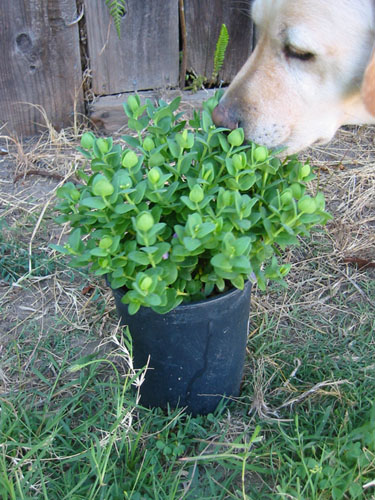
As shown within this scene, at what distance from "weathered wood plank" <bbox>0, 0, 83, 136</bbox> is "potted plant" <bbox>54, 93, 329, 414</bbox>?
4.72 ft

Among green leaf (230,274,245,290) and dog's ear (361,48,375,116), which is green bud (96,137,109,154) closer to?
green leaf (230,274,245,290)

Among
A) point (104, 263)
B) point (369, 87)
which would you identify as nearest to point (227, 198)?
point (104, 263)

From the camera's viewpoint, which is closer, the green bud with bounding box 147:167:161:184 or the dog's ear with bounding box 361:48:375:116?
the green bud with bounding box 147:167:161:184

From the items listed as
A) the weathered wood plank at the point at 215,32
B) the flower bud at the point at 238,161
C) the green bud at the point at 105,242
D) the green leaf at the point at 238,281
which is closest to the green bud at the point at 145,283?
the green bud at the point at 105,242

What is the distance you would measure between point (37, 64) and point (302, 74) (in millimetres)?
1531

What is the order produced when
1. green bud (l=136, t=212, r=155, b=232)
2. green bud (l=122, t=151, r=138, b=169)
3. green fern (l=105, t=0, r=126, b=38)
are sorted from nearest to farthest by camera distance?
green bud (l=136, t=212, r=155, b=232) → green bud (l=122, t=151, r=138, b=169) → green fern (l=105, t=0, r=126, b=38)

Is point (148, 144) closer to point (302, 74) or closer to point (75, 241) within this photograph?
point (75, 241)

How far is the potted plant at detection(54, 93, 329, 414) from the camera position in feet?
3.67

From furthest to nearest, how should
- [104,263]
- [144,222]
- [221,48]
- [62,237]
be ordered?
[221,48], [62,237], [104,263], [144,222]

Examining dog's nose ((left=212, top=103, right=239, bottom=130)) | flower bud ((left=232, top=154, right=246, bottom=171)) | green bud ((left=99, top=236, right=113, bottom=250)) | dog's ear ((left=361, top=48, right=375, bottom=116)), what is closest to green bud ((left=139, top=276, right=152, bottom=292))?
green bud ((left=99, top=236, right=113, bottom=250))

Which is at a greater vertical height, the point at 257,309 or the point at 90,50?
the point at 90,50

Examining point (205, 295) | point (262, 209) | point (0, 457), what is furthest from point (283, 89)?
point (0, 457)

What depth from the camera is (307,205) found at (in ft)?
3.81

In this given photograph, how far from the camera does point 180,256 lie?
45.8 inches
